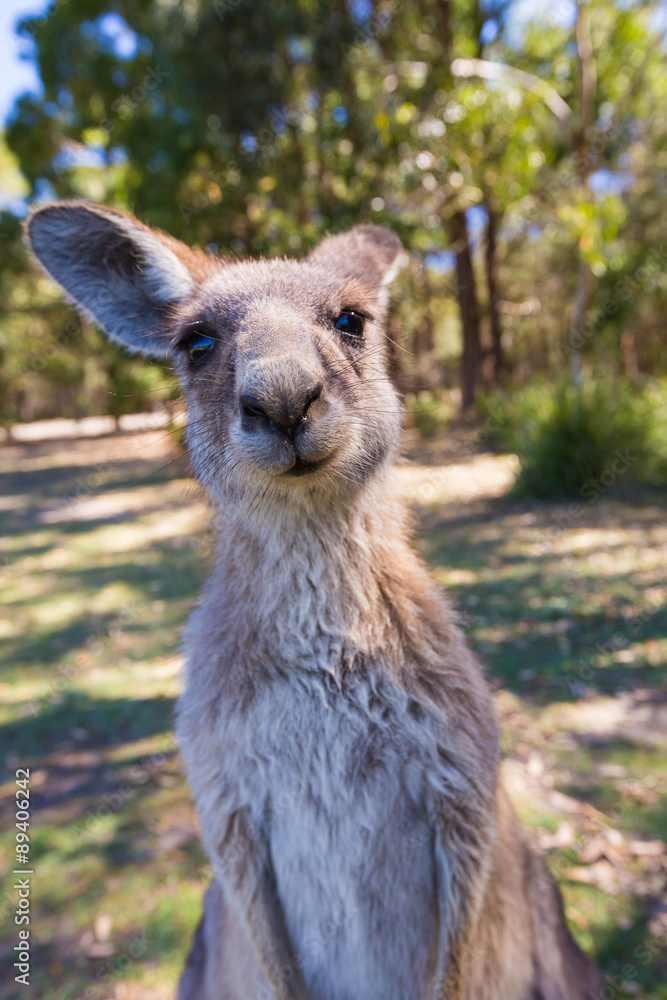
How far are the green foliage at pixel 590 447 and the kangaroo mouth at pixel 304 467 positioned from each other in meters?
7.60

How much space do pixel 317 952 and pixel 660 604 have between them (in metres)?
4.57

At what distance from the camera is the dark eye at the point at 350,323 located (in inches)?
72.8

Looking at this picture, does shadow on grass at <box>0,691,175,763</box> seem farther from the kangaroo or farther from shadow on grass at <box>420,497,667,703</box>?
the kangaroo

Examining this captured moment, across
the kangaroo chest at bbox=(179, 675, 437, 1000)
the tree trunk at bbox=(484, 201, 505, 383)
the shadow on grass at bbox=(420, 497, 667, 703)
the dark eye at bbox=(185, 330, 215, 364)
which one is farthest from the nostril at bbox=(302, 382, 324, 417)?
the tree trunk at bbox=(484, 201, 505, 383)

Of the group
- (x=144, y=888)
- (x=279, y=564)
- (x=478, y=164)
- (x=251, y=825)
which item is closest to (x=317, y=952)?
(x=251, y=825)

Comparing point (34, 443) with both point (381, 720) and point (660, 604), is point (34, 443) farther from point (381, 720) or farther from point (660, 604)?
A: point (381, 720)

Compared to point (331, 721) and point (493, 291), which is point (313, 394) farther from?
point (493, 291)

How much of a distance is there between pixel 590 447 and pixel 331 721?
7884 millimetres

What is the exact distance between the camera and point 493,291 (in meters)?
16.7

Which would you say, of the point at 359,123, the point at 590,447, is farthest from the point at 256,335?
the point at 359,123

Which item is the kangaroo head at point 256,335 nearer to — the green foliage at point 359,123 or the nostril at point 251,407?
the nostril at point 251,407

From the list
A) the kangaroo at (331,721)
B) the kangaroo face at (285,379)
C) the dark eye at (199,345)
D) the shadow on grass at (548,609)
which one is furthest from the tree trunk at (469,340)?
the kangaroo at (331,721)

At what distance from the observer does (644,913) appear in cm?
271

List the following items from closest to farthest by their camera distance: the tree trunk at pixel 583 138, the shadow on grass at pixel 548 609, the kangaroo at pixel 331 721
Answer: the kangaroo at pixel 331 721, the shadow on grass at pixel 548 609, the tree trunk at pixel 583 138
